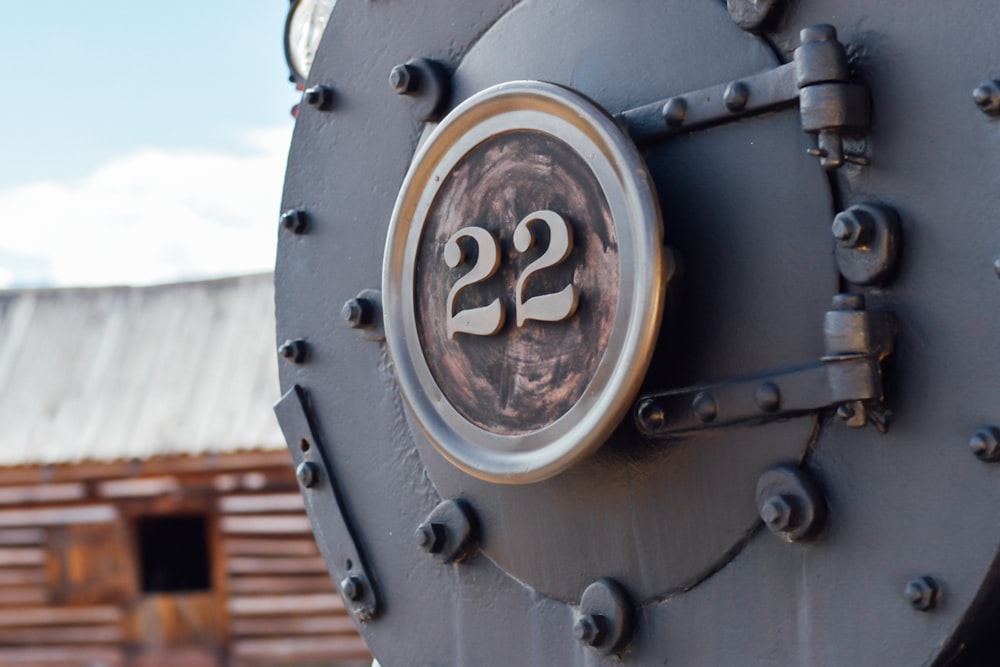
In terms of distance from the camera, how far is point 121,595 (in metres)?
7.67

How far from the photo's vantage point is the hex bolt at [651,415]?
1.18 m

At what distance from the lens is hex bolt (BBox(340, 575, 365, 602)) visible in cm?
162

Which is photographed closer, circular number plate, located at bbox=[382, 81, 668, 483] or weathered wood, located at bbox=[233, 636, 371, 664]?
circular number plate, located at bbox=[382, 81, 668, 483]

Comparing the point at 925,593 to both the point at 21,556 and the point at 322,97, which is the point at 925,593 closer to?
the point at 322,97

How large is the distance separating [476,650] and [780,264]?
2.14 feet

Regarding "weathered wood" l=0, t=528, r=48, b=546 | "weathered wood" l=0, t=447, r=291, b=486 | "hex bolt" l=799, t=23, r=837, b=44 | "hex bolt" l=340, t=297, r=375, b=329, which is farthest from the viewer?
"weathered wood" l=0, t=528, r=48, b=546

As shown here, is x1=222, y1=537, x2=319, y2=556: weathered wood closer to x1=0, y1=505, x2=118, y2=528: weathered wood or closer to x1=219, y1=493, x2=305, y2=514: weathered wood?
x1=219, y1=493, x2=305, y2=514: weathered wood

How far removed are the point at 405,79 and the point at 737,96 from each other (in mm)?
530

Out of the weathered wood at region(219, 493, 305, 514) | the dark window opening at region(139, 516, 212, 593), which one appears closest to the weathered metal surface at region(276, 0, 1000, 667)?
the weathered wood at region(219, 493, 305, 514)

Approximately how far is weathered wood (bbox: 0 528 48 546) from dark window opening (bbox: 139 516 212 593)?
72 cm

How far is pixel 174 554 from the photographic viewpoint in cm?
872

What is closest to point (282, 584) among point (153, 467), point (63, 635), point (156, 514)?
point (156, 514)

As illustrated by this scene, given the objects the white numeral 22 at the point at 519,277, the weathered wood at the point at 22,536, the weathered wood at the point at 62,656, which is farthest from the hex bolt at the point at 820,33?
the weathered wood at the point at 22,536

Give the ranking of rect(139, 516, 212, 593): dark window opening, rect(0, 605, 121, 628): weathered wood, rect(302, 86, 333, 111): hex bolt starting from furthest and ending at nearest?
1. rect(139, 516, 212, 593): dark window opening
2. rect(0, 605, 121, 628): weathered wood
3. rect(302, 86, 333, 111): hex bolt
